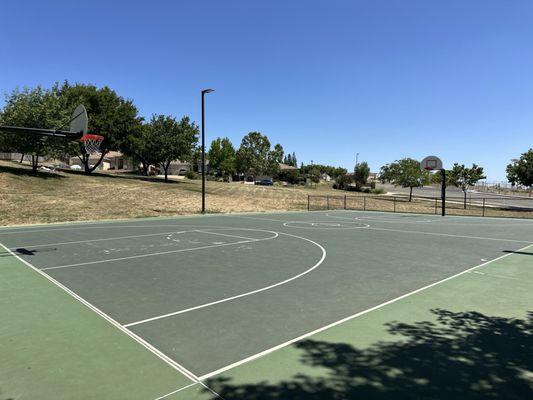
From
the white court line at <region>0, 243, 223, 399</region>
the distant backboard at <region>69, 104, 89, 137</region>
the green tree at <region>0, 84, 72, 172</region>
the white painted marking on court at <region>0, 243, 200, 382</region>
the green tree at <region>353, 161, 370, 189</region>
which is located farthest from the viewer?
the green tree at <region>353, 161, 370, 189</region>

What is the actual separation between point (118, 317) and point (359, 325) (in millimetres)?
3747

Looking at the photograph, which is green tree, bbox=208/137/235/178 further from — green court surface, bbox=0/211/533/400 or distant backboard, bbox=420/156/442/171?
green court surface, bbox=0/211/533/400

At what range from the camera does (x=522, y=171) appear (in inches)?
1816

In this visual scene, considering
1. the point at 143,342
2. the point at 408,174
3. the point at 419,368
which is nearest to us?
Result: the point at 419,368

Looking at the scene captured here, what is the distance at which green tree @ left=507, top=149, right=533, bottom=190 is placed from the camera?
45.6 m

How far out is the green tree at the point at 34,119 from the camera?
33219 millimetres

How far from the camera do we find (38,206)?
24.7 metres

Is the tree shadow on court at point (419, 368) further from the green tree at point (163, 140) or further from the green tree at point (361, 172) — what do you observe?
the green tree at point (361, 172)

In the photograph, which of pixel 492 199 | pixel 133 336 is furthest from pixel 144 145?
pixel 133 336

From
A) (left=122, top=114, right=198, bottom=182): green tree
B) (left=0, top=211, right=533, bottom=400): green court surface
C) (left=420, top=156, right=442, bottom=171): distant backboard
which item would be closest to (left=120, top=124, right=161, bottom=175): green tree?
(left=122, top=114, right=198, bottom=182): green tree

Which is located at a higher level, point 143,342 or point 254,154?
point 254,154

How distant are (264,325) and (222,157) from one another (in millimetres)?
85049

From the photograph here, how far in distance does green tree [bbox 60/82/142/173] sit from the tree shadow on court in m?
46.9

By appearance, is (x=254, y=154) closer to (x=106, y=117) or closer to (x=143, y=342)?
(x=106, y=117)
